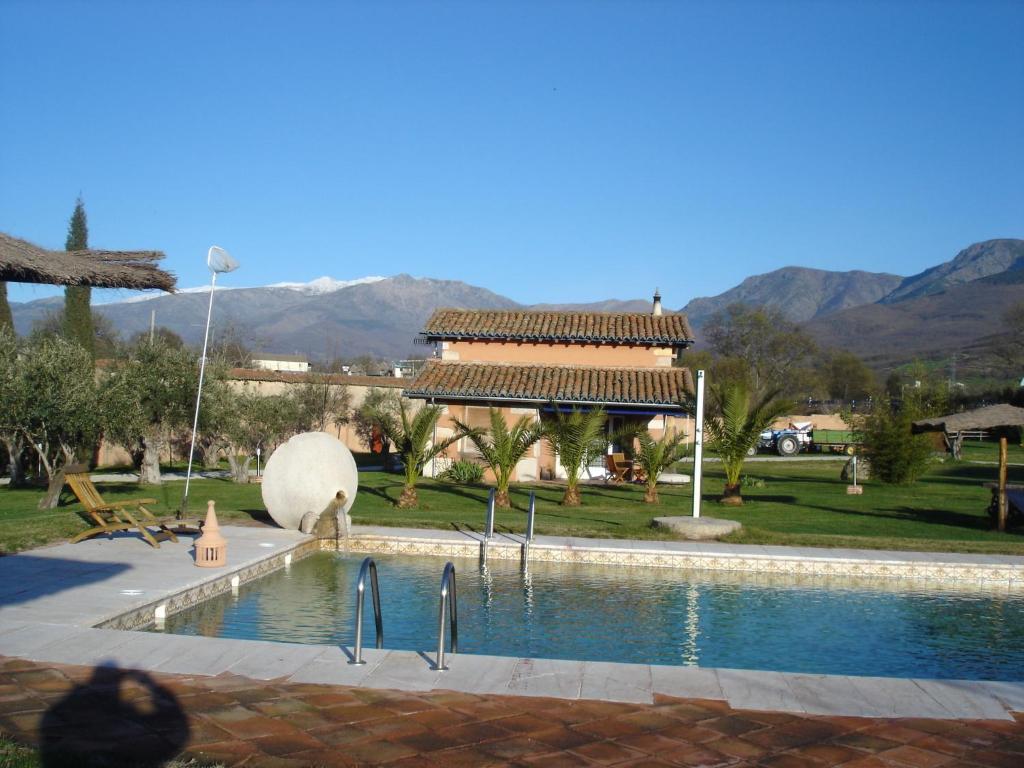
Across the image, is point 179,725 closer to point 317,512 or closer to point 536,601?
point 536,601

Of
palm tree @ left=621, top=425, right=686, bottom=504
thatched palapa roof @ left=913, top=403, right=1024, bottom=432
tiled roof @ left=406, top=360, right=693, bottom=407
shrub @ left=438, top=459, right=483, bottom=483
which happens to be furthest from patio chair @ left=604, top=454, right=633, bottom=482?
thatched palapa roof @ left=913, top=403, right=1024, bottom=432

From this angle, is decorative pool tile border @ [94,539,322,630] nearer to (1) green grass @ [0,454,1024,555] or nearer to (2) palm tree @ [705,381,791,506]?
(1) green grass @ [0,454,1024,555]

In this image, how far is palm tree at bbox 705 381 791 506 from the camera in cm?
2070

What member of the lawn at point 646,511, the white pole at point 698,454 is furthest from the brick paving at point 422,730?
the white pole at point 698,454

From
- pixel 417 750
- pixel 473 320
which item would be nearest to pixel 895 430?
pixel 473 320

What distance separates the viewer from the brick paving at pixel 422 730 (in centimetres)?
555

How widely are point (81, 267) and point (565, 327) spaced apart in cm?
2242

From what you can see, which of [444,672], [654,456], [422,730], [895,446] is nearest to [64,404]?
[654,456]

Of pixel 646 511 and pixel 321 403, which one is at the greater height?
pixel 321 403

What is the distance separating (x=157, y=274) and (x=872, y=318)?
199 m

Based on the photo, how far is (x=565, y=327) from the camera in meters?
30.8

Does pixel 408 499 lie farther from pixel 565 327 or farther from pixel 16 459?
pixel 565 327

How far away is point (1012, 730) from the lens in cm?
635

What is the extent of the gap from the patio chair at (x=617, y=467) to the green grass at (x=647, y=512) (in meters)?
1.29
